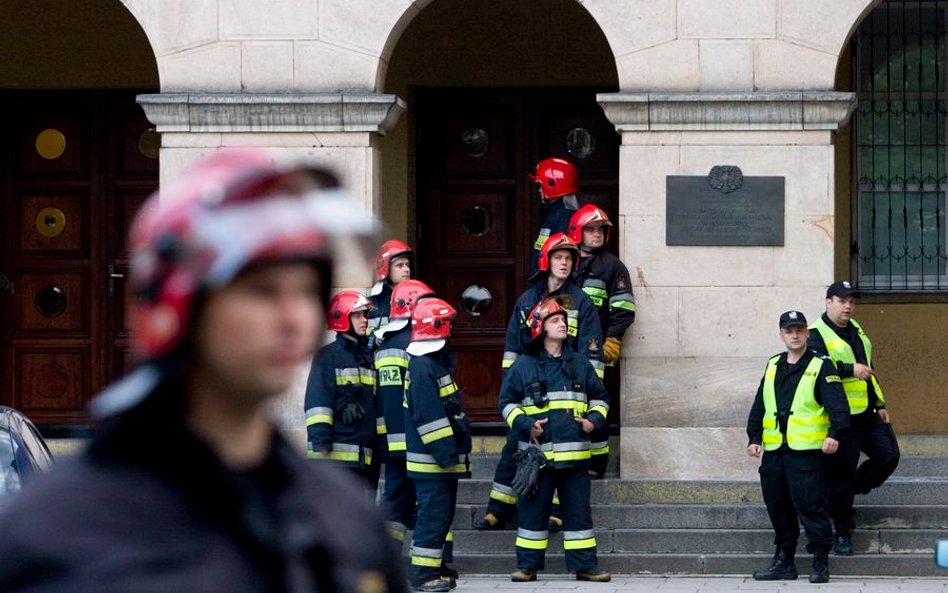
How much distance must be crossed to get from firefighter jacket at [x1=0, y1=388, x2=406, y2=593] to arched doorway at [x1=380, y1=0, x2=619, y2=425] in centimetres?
1393

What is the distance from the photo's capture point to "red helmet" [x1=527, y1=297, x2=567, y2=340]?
39.4 feet

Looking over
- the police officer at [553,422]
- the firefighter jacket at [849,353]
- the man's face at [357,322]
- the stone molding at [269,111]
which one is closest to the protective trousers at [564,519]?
the police officer at [553,422]

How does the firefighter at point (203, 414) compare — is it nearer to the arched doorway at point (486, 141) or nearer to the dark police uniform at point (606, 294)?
the dark police uniform at point (606, 294)

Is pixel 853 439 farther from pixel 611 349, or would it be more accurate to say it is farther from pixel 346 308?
pixel 346 308

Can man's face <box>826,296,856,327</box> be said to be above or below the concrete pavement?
above

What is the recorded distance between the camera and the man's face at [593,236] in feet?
43.9

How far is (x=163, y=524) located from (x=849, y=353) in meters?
11.1

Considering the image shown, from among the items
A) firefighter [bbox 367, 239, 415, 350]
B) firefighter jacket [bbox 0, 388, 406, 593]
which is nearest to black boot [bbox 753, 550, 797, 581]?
firefighter [bbox 367, 239, 415, 350]

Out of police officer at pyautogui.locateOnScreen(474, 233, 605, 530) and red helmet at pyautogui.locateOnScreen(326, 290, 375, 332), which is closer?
red helmet at pyautogui.locateOnScreen(326, 290, 375, 332)

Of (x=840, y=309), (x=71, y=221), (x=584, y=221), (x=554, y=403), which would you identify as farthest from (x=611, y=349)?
(x=71, y=221)

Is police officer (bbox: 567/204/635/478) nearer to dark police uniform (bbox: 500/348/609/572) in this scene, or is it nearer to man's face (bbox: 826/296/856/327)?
dark police uniform (bbox: 500/348/609/572)

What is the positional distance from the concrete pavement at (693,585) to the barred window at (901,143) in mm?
3715

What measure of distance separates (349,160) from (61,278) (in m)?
4.06

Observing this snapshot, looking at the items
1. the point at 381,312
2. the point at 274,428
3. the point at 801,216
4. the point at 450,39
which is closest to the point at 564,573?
the point at 381,312
